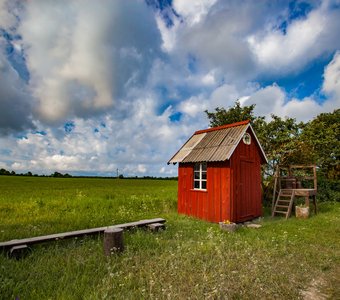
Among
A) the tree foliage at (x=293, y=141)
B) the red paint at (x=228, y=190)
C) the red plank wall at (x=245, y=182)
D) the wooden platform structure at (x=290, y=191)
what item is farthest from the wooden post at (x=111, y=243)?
the tree foliage at (x=293, y=141)

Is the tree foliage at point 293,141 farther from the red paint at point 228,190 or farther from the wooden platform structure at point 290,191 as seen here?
the red paint at point 228,190

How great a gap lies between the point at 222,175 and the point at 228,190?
2.53ft

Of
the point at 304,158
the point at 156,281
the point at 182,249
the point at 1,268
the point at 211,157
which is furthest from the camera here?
the point at 304,158

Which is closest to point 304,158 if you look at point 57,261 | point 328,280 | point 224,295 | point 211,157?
point 211,157

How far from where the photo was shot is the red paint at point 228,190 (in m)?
11.9

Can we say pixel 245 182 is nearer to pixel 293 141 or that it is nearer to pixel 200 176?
pixel 200 176

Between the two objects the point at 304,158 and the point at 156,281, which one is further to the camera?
the point at 304,158

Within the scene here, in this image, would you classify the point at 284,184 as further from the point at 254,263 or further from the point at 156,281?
the point at 156,281

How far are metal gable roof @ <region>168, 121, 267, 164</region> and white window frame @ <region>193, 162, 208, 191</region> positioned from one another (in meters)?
0.48

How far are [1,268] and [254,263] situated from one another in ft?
18.5

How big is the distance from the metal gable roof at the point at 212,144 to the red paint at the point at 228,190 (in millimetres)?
406

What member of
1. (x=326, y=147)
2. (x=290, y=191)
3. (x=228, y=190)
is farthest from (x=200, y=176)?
(x=326, y=147)

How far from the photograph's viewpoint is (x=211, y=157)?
1240 cm

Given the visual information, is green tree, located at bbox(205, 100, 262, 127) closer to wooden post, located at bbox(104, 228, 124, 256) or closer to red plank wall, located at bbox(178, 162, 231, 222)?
red plank wall, located at bbox(178, 162, 231, 222)
